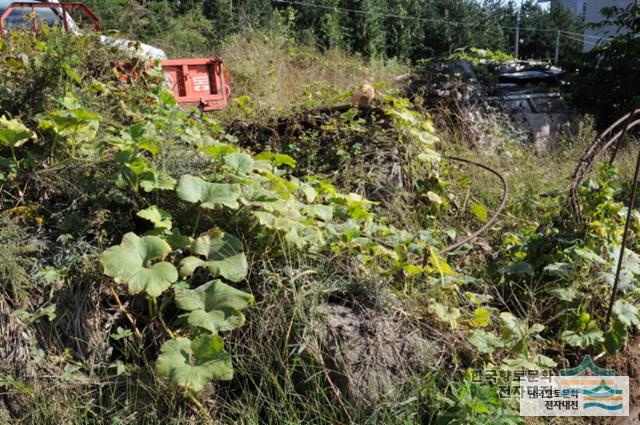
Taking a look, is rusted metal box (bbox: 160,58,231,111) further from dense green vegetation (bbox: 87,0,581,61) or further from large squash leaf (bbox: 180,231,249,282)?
large squash leaf (bbox: 180,231,249,282)

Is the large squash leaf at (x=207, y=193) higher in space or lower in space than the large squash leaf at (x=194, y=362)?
higher

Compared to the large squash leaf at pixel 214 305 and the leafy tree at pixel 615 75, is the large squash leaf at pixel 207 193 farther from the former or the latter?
the leafy tree at pixel 615 75

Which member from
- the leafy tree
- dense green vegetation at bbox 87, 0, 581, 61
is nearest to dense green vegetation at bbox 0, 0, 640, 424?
the leafy tree

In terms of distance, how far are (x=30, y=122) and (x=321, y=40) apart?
48.1ft

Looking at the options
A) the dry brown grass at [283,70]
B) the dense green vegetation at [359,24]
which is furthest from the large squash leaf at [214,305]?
the dense green vegetation at [359,24]

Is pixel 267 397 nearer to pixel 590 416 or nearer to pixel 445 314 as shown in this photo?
pixel 445 314

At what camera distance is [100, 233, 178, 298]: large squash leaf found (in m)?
2.49

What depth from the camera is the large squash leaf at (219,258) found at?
8.64 ft

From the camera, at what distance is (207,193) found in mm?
2865

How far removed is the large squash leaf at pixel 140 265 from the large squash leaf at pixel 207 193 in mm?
247

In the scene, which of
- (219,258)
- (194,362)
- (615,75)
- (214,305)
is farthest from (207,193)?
(615,75)

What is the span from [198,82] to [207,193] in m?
4.74

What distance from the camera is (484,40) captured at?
25266mm

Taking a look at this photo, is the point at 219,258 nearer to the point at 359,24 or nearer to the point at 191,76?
the point at 191,76
